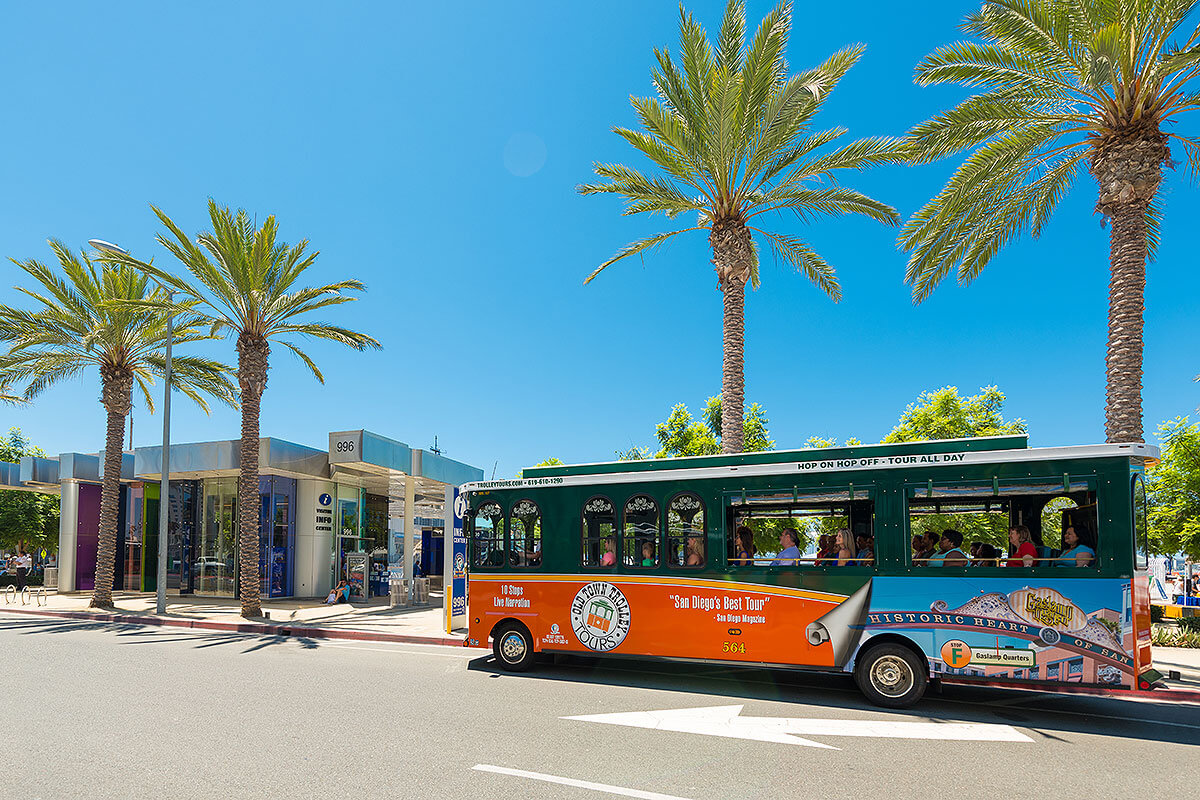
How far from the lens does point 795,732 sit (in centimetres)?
753

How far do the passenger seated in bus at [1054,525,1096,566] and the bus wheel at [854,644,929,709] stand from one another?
75.2 inches

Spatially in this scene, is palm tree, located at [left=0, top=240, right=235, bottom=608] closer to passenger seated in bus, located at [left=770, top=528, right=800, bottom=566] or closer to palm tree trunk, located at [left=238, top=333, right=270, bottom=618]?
palm tree trunk, located at [left=238, top=333, right=270, bottom=618]

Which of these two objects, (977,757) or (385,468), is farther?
(385,468)

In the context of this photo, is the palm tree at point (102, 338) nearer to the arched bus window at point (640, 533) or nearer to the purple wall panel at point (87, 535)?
the purple wall panel at point (87, 535)

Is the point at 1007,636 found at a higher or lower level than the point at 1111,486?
lower

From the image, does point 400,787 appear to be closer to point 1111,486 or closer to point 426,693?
point 426,693

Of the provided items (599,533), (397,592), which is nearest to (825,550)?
(599,533)

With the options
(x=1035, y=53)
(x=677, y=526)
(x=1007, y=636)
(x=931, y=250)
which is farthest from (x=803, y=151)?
(x=1007, y=636)

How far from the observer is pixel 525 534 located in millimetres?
11242

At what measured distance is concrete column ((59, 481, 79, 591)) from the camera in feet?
93.5

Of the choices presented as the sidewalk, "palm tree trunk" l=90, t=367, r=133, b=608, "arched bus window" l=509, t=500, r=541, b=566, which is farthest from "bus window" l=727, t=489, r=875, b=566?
"palm tree trunk" l=90, t=367, r=133, b=608

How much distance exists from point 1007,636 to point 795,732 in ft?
8.89

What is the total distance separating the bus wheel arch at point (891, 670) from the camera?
28.5 ft

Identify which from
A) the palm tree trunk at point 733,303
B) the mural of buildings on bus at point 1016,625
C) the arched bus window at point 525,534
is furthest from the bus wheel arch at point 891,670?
the palm tree trunk at point 733,303
